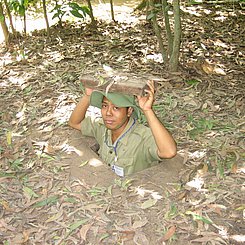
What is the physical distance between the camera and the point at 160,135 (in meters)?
3.28

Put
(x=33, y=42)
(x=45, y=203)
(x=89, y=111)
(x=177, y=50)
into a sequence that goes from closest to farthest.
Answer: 1. (x=45, y=203)
2. (x=89, y=111)
3. (x=177, y=50)
4. (x=33, y=42)

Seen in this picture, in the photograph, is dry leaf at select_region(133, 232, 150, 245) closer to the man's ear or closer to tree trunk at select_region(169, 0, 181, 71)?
the man's ear

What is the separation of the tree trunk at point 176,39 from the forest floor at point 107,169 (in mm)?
128

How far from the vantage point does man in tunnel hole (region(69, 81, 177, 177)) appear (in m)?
3.29

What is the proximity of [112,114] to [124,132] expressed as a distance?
26 centimetres

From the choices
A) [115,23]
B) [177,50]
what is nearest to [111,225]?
[177,50]

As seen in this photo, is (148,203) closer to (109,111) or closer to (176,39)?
(109,111)

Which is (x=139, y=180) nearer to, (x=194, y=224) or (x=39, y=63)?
(x=194, y=224)

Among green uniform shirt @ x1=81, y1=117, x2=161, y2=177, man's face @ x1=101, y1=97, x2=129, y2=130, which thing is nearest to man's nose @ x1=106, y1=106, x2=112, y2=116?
man's face @ x1=101, y1=97, x2=129, y2=130

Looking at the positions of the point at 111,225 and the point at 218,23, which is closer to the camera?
the point at 111,225

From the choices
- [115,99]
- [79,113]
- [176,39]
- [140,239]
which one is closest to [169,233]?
[140,239]

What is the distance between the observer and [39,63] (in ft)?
18.7

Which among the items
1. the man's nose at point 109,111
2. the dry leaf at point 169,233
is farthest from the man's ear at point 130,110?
the dry leaf at point 169,233

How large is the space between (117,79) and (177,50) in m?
1.94
